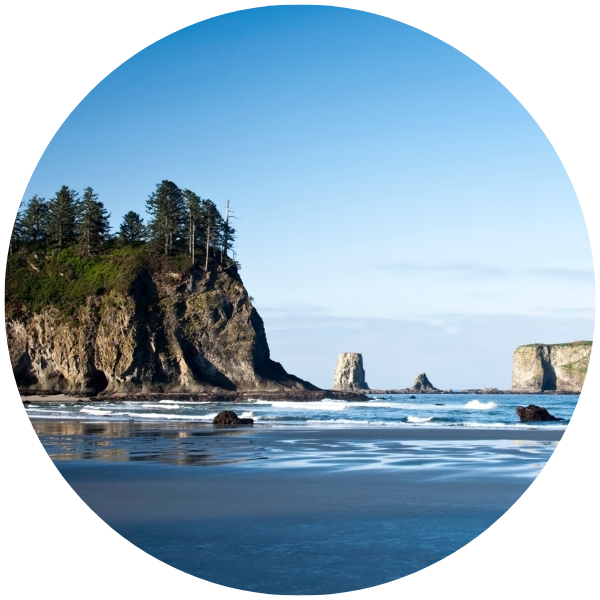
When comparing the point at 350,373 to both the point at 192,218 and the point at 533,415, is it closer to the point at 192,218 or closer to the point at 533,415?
the point at 192,218

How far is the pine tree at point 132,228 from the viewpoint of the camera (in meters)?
93.0

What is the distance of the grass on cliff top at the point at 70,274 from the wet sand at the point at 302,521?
216ft

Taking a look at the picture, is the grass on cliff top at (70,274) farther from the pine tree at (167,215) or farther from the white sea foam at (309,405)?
the white sea foam at (309,405)

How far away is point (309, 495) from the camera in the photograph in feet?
38.5

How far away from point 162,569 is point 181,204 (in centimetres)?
8962

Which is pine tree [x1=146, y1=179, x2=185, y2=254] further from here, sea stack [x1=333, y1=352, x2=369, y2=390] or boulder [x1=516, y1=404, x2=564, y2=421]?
sea stack [x1=333, y1=352, x2=369, y2=390]

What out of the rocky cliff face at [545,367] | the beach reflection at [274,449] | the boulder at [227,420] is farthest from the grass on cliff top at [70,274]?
the rocky cliff face at [545,367]

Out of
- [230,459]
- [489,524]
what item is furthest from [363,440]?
[489,524]

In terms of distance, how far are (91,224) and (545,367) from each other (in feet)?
351

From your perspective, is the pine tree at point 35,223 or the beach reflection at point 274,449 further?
the pine tree at point 35,223

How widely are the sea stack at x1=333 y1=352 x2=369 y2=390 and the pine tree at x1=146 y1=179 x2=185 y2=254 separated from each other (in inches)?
3933

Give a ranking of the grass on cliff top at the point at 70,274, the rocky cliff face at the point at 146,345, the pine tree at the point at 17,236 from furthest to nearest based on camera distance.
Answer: the pine tree at the point at 17,236 < the grass on cliff top at the point at 70,274 < the rocky cliff face at the point at 146,345

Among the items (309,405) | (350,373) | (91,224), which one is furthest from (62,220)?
(350,373)

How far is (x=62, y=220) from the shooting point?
8969 centimetres
